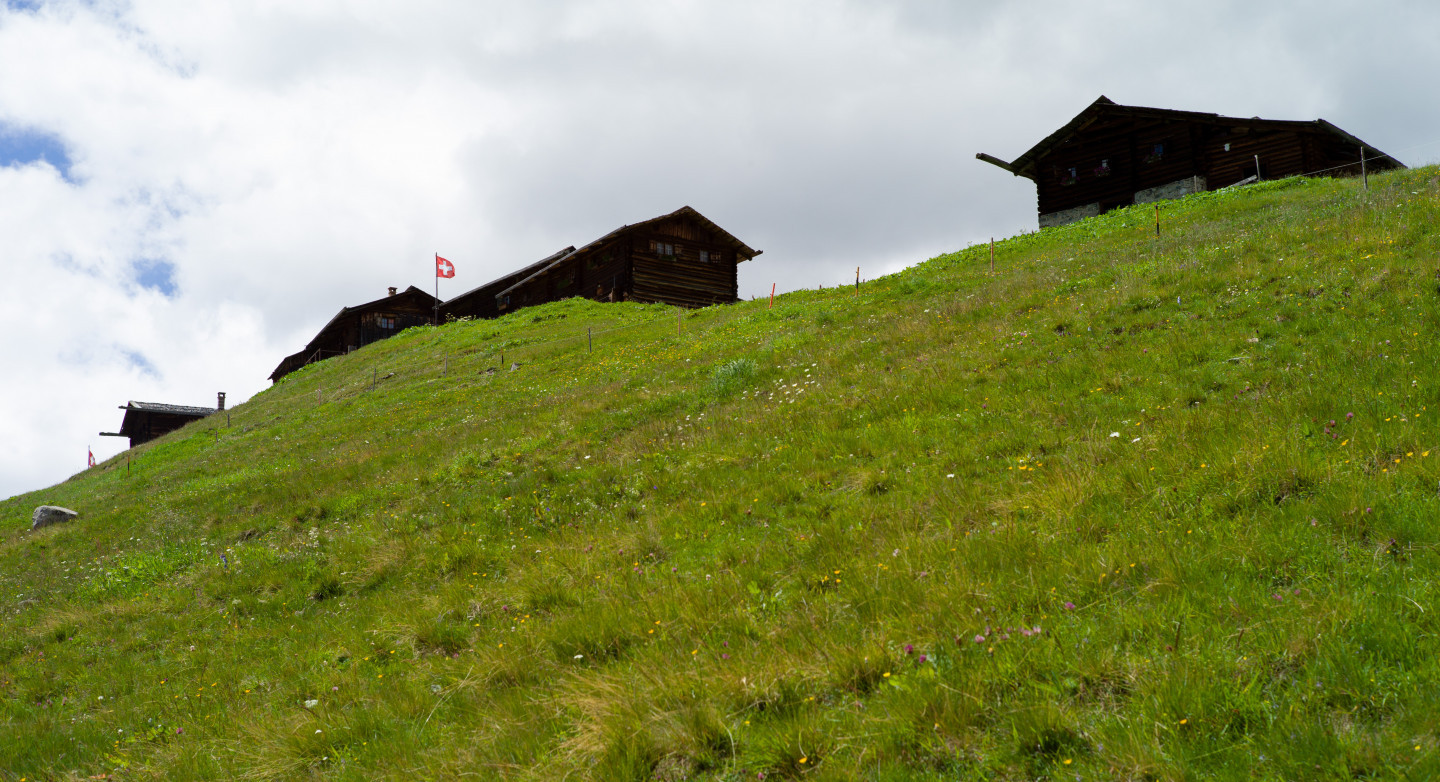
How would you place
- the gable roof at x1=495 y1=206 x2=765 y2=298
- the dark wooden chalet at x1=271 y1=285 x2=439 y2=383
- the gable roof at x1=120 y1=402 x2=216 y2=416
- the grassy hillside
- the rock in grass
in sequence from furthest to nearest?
the dark wooden chalet at x1=271 y1=285 x2=439 y2=383 → the gable roof at x1=120 y1=402 x2=216 y2=416 → the gable roof at x1=495 y1=206 x2=765 y2=298 → the rock in grass → the grassy hillside

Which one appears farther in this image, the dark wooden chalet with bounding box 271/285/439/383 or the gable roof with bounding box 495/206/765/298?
the dark wooden chalet with bounding box 271/285/439/383

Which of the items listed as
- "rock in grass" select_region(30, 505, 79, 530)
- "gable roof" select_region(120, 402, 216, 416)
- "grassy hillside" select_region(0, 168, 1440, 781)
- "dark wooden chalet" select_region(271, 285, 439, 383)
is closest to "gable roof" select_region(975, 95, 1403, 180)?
"grassy hillside" select_region(0, 168, 1440, 781)

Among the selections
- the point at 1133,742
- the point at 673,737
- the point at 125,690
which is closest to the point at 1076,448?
the point at 1133,742

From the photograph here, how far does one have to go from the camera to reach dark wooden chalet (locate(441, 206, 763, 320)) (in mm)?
50094

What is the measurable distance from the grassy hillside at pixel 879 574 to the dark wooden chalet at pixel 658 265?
112 ft

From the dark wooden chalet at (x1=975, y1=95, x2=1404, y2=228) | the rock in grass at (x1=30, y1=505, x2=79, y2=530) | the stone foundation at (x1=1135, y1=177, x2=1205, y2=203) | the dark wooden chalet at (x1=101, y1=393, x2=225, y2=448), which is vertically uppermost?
the dark wooden chalet at (x1=975, y1=95, x2=1404, y2=228)

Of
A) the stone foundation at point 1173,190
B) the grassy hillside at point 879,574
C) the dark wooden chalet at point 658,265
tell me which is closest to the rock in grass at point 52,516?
the grassy hillside at point 879,574

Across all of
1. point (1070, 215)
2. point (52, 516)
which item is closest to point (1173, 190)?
point (1070, 215)

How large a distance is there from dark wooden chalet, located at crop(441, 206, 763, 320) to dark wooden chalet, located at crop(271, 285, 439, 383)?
18.7 metres

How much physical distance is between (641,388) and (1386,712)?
1526 centimetres

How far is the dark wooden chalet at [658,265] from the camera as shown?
50.1 m

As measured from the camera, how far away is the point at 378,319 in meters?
70.2

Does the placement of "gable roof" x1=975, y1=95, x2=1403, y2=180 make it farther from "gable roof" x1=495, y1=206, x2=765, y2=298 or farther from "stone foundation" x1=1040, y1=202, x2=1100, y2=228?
"gable roof" x1=495, y1=206, x2=765, y2=298

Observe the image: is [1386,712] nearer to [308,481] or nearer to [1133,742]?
[1133,742]
